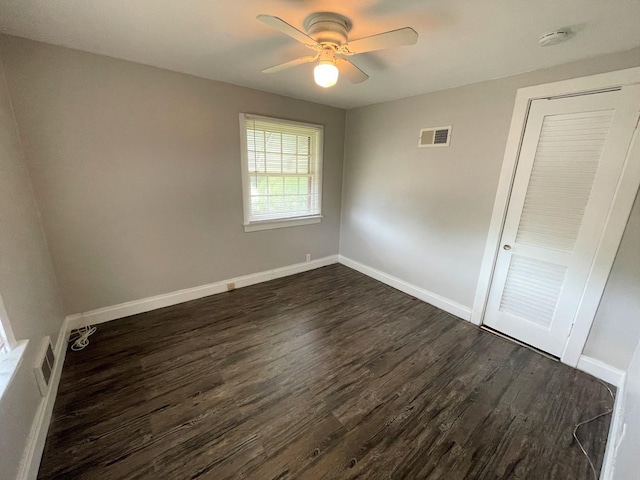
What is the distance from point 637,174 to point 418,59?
1711 mm

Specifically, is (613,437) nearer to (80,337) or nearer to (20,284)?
(20,284)

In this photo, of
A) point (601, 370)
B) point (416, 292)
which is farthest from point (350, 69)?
point (601, 370)

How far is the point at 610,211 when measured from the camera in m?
1.87

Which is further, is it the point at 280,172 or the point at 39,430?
the point at 280,172

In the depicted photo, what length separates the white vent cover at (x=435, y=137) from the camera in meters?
2.73

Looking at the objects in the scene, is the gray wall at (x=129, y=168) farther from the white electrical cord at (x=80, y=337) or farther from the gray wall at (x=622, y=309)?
the gray wall at (x=622, y=309)

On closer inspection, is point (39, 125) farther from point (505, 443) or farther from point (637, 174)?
point (637, 174)

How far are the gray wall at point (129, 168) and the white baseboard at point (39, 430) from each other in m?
0.77

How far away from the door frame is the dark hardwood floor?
1.53 ft

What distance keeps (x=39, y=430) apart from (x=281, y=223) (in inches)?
105

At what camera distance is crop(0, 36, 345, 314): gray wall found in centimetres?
202

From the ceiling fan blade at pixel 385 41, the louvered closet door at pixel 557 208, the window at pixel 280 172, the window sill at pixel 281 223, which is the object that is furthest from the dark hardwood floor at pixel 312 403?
the ceiling fan blade at pixel 385 41

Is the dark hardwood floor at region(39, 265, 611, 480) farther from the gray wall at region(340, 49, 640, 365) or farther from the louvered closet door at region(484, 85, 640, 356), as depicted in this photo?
the gray wall at region(340, 49, 640, 365)

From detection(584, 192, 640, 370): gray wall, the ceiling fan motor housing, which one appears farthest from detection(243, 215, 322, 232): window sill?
detection(584, 192, 640, 370): gray wall
